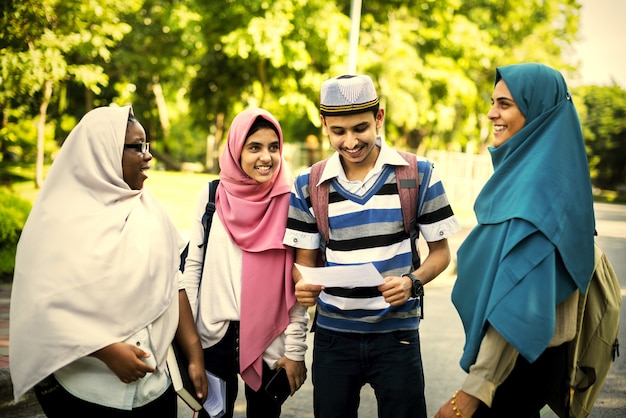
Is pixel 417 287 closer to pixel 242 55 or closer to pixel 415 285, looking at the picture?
pixel 415 285

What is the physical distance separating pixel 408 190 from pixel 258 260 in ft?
2.63

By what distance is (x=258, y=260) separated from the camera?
10.3 feet

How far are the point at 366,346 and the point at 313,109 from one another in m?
18.2

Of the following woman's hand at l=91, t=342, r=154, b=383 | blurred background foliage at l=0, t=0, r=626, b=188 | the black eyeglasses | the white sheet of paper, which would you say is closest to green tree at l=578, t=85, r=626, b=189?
blurred background foliage at l=0, t=0, r=626, b=188

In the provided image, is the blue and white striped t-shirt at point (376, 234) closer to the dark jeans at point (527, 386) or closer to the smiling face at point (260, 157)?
the smiling face at point (260, 157)

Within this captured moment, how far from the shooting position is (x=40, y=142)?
47.8 ft

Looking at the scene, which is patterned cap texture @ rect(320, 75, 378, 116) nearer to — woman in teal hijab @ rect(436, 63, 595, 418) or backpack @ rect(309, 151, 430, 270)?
backpack @ rect(309, 151, 430, 270)

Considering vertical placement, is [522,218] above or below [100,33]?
below

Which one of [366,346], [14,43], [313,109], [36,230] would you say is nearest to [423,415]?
[366,346]

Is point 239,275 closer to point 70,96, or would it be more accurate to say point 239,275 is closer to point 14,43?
point 14,43

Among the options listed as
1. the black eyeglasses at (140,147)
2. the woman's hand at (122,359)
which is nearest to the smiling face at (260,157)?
the black eyeglasses at (140,147)

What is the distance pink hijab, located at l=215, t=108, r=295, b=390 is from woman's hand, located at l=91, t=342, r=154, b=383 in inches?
27.6

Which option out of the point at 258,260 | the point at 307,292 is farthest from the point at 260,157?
the point at 307,292

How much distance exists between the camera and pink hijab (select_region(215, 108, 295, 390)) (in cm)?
310
